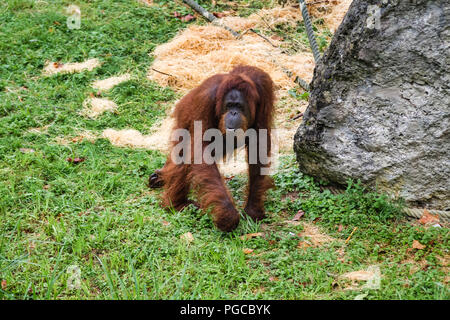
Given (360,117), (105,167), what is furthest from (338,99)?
(105,167)

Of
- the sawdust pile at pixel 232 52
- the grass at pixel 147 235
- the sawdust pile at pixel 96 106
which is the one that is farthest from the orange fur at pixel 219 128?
the sawdust pile at pixel 232 52

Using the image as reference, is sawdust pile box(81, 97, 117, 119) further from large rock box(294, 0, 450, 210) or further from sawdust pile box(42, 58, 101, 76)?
large rock box(294, 0, 450, 210)

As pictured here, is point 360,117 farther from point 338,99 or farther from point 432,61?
point 432,61

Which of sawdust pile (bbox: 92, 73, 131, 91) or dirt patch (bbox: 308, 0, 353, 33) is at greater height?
dirt patch (bbox: 308, 0, 353, 33)

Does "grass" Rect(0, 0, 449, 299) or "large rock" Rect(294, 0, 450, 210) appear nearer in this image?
"grass" Rect(0, 0, 449, 299)

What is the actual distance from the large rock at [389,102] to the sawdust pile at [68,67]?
13.2 ft

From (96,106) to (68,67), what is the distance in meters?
1.28

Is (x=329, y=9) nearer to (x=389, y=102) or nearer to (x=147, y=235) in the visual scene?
(x=389, y=102)

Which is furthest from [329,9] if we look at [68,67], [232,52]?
[68,67]

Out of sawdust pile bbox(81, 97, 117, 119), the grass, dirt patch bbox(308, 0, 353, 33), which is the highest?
dirt patch bbox(308, 0, 353, 33)

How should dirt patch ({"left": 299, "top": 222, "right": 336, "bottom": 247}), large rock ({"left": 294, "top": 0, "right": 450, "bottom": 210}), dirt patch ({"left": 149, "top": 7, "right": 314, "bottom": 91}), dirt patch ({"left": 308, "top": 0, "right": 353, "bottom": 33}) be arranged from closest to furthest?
large rock ({"left": 294, "top": 0, "right": 450, "bottom": 210}), dirt patch ({"left": 299, "top": 222, "right": 336, "bottom": 247}), dirt patch ({"left": 149, "top": 7, "right": 314, "bottom": 91}), dirt patch ({"left": 308, "top": 0, "right": 353, "bottom": 33})

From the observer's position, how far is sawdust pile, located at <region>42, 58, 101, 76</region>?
6925mm

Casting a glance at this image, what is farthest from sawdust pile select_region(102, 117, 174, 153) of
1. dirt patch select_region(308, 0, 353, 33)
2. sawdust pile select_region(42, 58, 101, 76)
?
dirt patch select_region(308, 0, 353, 33)

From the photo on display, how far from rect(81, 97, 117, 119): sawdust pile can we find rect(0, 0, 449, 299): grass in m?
0.10
